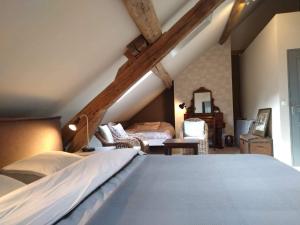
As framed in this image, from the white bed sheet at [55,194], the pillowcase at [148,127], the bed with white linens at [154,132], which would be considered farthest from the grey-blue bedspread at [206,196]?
the pillowcase at [148,127]

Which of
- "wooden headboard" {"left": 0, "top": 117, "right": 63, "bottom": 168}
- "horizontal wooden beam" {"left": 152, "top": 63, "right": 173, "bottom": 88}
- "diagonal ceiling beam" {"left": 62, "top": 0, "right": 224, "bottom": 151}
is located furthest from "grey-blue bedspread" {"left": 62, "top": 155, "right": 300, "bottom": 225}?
"horizontal wooden beam" {"left": 152, "top": 63, "right": 173, "bottom": 88}

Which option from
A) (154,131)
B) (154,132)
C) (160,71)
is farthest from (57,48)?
(154,131)

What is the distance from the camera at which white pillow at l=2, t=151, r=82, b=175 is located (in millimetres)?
1577

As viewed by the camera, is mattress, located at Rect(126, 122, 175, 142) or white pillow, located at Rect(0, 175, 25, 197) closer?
white pillow, located at Rect(0, 175, 25, 197)

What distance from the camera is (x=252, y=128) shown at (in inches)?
208

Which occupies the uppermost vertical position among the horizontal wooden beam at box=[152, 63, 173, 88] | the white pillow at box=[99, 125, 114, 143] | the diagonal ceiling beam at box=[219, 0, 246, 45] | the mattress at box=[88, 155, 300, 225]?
the diagonal ceiling beam at box=[219, 0, 246, 45]

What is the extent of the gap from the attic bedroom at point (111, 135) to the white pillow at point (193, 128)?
3.54ft

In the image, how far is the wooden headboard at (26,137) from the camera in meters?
1.85

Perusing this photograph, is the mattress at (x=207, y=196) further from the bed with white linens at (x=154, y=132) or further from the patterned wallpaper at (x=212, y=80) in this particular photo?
the patterned wallpaper at (x=212, y=80)

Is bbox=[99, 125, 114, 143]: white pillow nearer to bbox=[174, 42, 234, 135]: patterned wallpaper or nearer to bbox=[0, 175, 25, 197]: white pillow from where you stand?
bbox=[0, 175, 25, 197]: white pillow

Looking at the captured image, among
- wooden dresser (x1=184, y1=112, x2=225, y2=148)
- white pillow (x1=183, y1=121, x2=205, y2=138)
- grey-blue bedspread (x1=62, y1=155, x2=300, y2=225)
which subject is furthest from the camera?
wooden dresser (x1=184, y1=112, x2=225, y2=148)

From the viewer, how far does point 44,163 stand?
1.70 m

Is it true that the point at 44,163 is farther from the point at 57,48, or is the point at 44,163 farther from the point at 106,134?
the point at 106,134

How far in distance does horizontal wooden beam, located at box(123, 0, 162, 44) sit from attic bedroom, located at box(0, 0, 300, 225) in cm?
1
